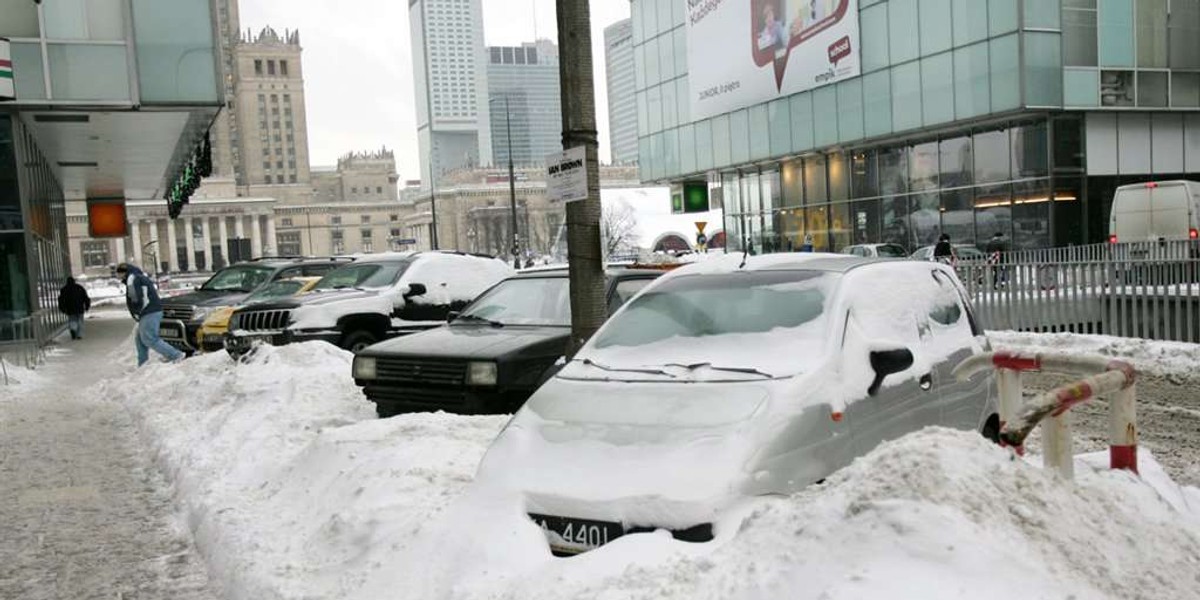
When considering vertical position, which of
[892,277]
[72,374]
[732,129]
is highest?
[732,129]

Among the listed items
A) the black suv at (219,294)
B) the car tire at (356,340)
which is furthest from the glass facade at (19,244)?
the car tire at (356,340)

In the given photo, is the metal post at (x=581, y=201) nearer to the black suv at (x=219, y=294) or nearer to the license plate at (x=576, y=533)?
the license plate at (x=576, y=533)

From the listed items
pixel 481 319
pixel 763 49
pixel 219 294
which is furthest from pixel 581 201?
pixel 763 49

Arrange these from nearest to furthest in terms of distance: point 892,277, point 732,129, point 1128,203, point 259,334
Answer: point 892,277 → point 259,334 → point 1128,203 → point 732,129

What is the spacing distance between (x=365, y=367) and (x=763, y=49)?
36.8 metres

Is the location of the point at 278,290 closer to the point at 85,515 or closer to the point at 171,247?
the point at 85,515

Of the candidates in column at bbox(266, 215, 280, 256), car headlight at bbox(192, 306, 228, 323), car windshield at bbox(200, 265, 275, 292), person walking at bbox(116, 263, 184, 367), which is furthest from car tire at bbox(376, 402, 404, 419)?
column at bbox(266, 215, 280, 256)

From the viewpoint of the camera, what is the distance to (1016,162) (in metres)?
32.2

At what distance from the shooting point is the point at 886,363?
501 cm

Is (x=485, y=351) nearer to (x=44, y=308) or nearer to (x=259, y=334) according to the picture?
(x=259, y=334)

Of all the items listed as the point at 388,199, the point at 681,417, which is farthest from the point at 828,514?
the point at 388,199

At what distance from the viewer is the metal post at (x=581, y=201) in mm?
7570

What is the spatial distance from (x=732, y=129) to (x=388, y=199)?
14234 centimetres

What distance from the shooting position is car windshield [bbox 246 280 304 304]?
49.5 feet
